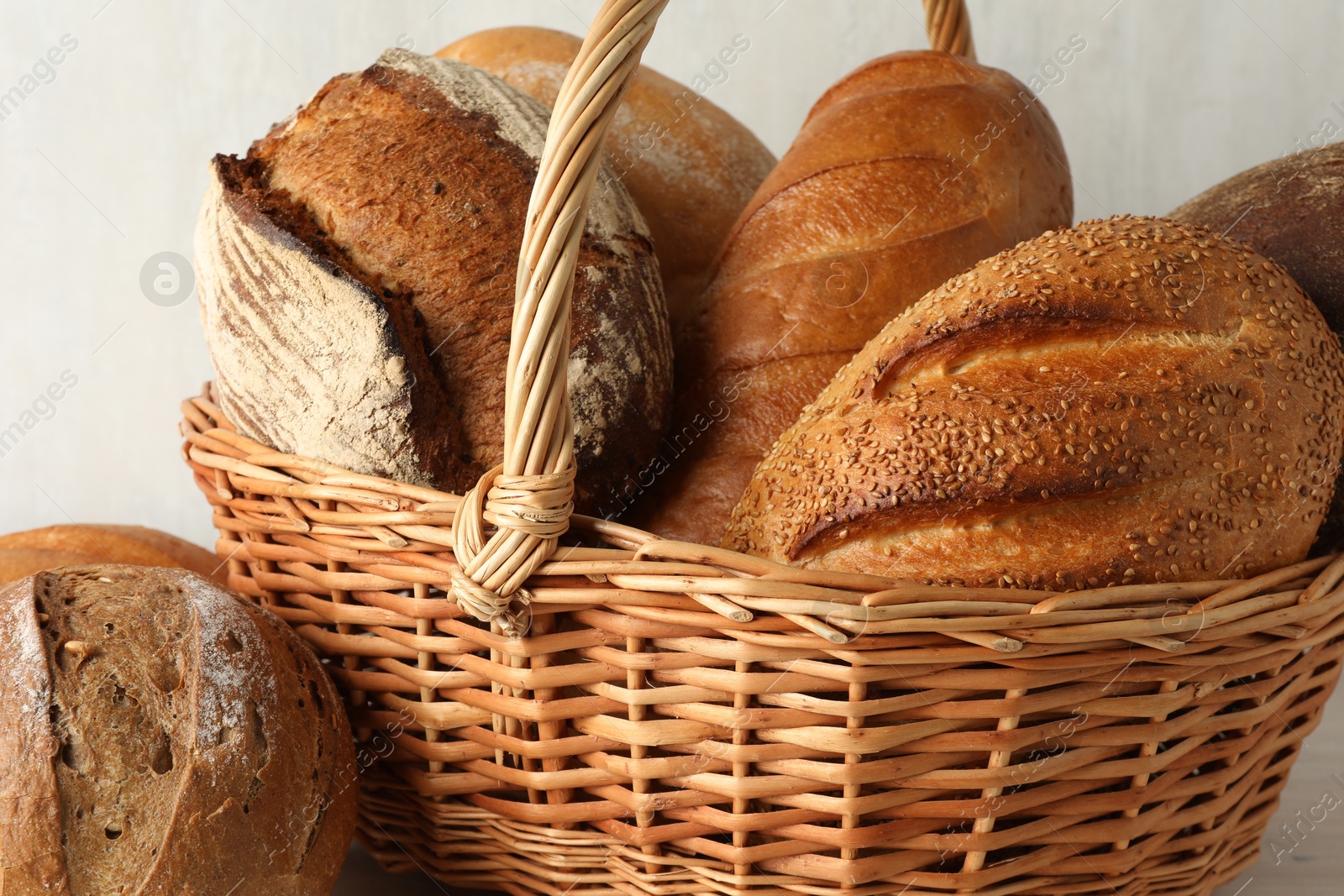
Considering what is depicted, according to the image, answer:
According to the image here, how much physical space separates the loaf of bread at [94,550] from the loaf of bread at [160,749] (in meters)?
0.42

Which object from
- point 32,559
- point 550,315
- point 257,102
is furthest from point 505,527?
point 257,102

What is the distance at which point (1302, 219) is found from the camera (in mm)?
1171

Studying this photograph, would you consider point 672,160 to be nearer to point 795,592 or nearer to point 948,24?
point 948,24

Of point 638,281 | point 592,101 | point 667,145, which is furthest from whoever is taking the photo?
point 667,145

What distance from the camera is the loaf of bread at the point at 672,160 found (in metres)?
1.42

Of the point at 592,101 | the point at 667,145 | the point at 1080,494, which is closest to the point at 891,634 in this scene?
the point at 1080,494

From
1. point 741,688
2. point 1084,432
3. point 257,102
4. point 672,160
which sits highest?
point 257,102

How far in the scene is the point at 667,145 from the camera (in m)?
1.44

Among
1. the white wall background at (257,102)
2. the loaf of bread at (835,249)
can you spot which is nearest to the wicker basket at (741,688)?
the loaf of bread at (835,249)

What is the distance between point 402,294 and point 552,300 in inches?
11.7

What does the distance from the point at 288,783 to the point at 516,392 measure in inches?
15.8

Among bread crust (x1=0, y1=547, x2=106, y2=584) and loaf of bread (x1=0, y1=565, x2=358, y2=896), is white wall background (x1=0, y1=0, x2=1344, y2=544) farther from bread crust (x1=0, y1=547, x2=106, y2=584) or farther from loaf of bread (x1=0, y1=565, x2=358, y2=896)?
loaf of bread (x1=0, y1=565, x2=358, y2=896)

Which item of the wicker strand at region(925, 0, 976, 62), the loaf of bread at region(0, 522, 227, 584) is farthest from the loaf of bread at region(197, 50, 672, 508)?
the wicker strand at region(925, 0, 976, 62)

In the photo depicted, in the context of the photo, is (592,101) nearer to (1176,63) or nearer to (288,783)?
(288,783)
